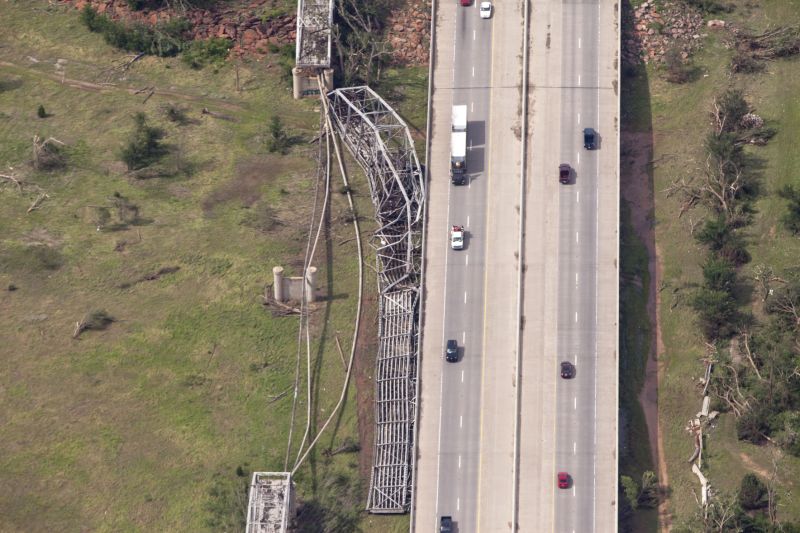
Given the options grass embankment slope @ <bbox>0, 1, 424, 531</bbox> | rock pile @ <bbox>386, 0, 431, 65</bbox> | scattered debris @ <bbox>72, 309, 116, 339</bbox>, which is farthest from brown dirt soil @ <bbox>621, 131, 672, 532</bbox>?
scattered debris @ <bbox>72, 309, 116, 339</bbox>

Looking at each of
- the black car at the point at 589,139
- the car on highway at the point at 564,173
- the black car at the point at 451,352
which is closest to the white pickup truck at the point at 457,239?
the black car at the point at 451,352

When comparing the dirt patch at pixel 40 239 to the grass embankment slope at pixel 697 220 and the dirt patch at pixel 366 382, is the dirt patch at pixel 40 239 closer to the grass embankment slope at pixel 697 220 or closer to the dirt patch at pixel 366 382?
the dirt patch at pixel 366 382

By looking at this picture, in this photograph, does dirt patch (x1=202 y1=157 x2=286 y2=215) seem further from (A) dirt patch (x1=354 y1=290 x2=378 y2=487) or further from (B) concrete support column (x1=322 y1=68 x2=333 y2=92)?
(A) dirt patch (x1=354 y1=290 x2=378 y2=487)

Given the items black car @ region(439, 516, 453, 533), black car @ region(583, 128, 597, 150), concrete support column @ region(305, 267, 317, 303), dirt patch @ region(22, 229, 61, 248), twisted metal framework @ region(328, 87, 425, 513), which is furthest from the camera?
dirt patch @ region(22, 229, 61, 248)

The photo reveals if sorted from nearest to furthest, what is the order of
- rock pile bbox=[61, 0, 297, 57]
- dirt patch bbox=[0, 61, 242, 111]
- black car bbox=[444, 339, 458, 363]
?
black car bbox=[444, 339, 458, 363] → dirt patch bbox=[0, 61, 242, 111] → rock pile bbox=[61, 0, 297, 57]

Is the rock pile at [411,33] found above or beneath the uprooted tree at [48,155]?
above

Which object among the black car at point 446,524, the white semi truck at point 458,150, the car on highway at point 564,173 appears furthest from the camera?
the white semi truck at point 458,150
